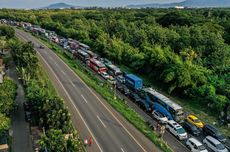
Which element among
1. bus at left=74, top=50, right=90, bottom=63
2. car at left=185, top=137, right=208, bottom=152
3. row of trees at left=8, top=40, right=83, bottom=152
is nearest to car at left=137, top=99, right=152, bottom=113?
car at left=185, top=137, right=208, bottom=152

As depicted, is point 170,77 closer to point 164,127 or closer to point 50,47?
point 164,127

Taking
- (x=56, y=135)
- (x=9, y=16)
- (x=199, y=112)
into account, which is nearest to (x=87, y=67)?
(x=199, y=112)

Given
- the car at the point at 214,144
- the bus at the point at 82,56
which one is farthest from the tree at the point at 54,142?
the bus at the point at 82,56

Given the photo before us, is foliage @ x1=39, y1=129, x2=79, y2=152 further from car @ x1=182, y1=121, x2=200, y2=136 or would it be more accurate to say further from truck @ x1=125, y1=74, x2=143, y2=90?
truck @ x1=125, y1=74, x2=143, y2=90

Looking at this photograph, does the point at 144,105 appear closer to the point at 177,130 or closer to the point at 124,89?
the point at 124,89

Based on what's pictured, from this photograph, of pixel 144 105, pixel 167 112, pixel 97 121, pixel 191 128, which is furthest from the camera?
pixel 144 105

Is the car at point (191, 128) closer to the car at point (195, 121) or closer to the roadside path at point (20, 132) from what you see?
the car at point (195, 121)

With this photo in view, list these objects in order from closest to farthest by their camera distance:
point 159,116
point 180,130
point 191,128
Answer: point 180,130 → point 191,128 → point 159,116

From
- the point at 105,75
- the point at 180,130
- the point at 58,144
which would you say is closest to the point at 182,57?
the point at 105,75
